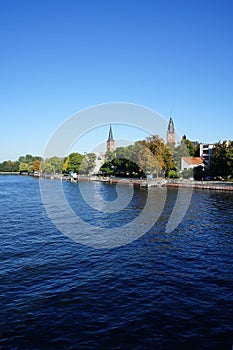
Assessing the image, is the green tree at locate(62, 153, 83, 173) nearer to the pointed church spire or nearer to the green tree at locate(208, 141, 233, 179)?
the pointed church spire

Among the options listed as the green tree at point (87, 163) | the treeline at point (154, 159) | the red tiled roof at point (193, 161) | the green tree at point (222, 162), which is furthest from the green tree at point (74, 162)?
the green tree at point (222, 162)

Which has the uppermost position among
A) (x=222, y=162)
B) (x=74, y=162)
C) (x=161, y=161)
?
(x=74, y=162)

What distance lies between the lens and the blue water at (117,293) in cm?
1338

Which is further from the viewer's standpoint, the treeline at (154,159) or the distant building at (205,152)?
the distant building at (205,152)

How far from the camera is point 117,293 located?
17578mm

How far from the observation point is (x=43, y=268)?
840 inches

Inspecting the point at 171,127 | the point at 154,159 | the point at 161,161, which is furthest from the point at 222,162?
the point at 171,127

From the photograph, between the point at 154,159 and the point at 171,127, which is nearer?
the point at 154,159

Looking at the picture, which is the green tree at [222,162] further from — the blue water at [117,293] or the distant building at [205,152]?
the blue water at [117,293]

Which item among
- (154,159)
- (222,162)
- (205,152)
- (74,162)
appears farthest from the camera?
(74,162)

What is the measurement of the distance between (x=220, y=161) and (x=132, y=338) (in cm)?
8497

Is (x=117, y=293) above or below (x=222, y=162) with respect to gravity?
below

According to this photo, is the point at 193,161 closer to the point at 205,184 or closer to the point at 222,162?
the point at 222,162

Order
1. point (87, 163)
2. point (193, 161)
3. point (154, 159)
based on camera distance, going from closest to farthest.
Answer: point (154, 159), point (193, 161), point (87, 163)
